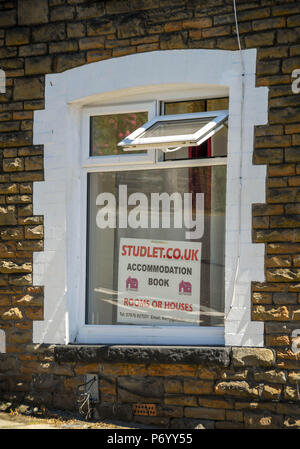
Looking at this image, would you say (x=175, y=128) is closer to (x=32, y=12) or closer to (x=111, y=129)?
(x=111, y=129)

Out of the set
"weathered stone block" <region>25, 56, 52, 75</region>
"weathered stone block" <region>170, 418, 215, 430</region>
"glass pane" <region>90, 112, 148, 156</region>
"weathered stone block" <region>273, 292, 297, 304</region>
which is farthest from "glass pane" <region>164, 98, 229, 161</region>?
"weathered stone block" <region>170, 418, 215, 430</region>

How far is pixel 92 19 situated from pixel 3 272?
2.47 m

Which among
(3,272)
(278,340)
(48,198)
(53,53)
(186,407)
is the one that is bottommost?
(186,407)

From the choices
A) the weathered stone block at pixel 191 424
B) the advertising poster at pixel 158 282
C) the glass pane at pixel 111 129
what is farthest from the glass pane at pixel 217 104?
the weathered stone block at pixel 191 424

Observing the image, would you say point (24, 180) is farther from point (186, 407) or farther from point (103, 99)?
point (186, 407)

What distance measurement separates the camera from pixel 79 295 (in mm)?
6477

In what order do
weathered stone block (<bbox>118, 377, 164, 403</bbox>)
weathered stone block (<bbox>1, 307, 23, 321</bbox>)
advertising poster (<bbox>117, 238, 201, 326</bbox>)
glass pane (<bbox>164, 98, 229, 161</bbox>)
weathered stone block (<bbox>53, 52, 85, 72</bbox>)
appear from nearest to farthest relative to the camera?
weathered stone block (<bbox>118, 377, 164, 403</bbox>) → glass pane (<bbox>164, 98, 229, 161</bbox>) → advertising poster (<bbox>117, 238, 201, 326</bbox>) → weathered stone block (<bbox>53, 52, 85, 72</bbox>) → weathered stone block (<bbox>1, 307, 23, 321</bbox>)

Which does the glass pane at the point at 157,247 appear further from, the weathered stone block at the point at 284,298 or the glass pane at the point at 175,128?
the weathered stone block at the point at 284,298

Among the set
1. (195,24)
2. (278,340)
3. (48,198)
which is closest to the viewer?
(278,340)

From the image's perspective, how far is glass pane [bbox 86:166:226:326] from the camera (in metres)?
6.10

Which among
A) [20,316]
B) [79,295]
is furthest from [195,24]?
[20,316]

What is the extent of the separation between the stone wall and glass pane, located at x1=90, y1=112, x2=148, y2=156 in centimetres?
53

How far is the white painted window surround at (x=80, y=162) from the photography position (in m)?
5.71

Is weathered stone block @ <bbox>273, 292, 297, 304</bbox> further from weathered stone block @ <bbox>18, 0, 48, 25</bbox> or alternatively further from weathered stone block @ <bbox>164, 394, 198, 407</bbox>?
weathered stone block @ <bbox>18, 0, 48, 25</bbox>
